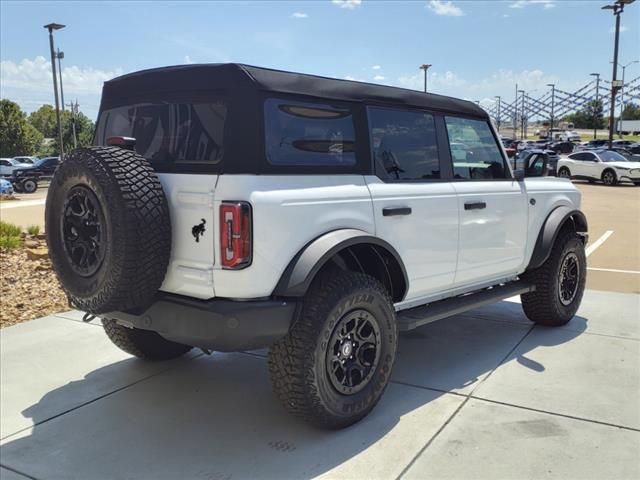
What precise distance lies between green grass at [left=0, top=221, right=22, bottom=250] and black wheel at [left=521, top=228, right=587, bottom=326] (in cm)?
659

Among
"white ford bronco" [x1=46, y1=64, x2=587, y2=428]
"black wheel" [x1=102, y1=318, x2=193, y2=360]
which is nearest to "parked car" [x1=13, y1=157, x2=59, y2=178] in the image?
"black wheel" [x1=102, y1=318, x2=193, y2=360]

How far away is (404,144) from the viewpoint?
392cm

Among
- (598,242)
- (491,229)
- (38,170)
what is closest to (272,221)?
(491,229)

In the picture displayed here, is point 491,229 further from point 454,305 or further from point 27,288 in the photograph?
point 27,288

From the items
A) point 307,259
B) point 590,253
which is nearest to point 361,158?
point 307,259

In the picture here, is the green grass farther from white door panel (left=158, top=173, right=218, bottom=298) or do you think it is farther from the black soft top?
white door panel (left=158, top=173, right=218, bottom=298)

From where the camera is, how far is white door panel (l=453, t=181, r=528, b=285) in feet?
13.8

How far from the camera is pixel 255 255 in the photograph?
2881 mm

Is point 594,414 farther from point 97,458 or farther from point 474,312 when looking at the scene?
point 97,458

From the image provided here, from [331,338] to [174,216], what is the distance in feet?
3.56

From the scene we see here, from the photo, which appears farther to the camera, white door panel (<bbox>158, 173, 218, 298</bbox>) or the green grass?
the green grass

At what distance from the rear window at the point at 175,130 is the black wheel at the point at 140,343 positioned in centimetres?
142

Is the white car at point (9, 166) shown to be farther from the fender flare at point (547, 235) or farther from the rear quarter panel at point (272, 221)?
the rear quarter panel at point (272, 221)

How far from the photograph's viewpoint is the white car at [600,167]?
22.5 meters
